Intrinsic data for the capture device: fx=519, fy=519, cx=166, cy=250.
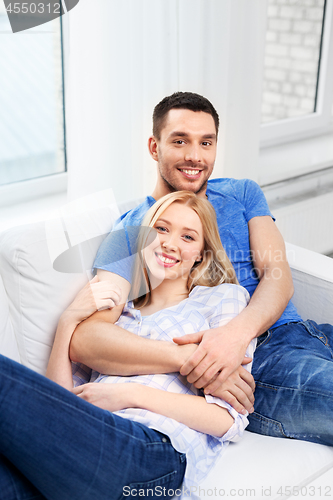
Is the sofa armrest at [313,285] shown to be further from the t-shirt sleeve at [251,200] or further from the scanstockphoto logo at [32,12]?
the scanstockphoto logo at [32,12]

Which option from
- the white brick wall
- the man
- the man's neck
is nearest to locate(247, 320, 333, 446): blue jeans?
the man

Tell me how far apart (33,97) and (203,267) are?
1.04 m

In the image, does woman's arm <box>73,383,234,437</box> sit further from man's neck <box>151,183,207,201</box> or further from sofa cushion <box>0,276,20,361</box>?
man's neck <box>151,183,207,201</box>

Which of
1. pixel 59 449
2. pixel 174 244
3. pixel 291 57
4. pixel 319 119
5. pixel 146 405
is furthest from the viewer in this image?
pixel 319 119

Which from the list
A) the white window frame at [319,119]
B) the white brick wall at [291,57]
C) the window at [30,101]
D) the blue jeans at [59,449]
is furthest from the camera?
the white window frame at [319,119]

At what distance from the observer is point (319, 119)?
306 centimetres

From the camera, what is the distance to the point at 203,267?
1.37 meters

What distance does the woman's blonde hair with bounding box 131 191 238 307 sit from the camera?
52.6 inches

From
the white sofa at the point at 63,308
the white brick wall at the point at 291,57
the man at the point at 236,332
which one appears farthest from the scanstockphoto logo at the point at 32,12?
the white brick wall at the point at 291,57

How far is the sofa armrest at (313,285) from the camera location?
4.94 ft

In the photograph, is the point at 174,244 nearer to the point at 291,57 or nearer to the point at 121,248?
the point at 121,248

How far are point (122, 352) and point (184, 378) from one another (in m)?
Answer: 0.16

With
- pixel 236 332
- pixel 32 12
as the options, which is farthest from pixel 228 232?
pixel 32 12

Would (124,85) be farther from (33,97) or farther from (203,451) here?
(203,451)
